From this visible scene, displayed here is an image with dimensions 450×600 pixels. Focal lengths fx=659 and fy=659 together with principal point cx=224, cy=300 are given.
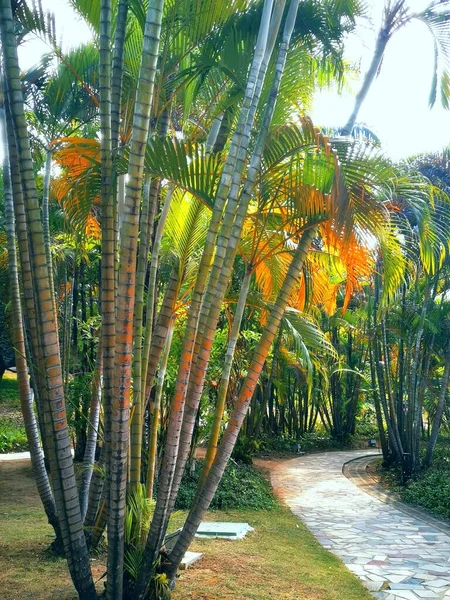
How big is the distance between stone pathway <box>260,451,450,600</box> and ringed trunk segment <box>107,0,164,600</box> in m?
2.83

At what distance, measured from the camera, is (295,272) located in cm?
477

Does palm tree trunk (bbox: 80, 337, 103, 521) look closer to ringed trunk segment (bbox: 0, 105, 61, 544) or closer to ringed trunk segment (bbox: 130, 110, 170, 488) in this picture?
ringed trunk segment (bbox: 0, 105, 61, 544)

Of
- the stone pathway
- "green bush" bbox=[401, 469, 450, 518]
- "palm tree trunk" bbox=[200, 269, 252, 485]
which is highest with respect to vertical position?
"palm tree trunk" bbox=[200, 269, 252, 485]

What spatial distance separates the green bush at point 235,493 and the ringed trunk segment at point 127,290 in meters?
5.27

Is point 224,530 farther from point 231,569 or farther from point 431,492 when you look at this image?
point 431,492

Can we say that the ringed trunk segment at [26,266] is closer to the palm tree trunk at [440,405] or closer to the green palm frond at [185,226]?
the green palm frond at [185,226]

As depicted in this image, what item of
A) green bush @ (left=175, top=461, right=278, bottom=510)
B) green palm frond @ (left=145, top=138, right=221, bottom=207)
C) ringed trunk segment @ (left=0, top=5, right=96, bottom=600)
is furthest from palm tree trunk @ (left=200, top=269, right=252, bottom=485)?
green bush @ (left=175, top=461, right=278, bottom=510)

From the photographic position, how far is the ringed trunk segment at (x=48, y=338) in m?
3.58

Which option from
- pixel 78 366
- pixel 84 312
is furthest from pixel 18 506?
pixel 84 312

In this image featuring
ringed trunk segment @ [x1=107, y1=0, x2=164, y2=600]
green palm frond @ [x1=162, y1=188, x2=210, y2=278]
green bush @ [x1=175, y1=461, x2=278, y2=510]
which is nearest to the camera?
ringed trunk segment @ [x1=107, y1=0, x2=164, y2=600]

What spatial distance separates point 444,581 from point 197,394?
11.4 ft

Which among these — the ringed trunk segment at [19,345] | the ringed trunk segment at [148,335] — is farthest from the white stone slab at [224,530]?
the ringed trunk segment at [148,335]

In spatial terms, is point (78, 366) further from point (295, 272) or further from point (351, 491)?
point (295, 272)

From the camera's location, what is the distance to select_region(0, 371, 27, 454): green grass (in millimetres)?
15195
